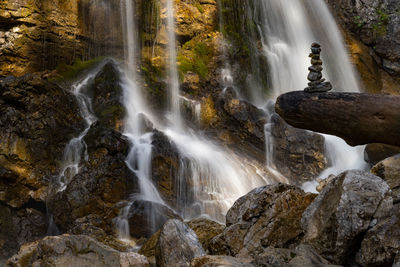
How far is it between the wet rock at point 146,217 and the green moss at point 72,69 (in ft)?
28.0

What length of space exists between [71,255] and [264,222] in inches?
117

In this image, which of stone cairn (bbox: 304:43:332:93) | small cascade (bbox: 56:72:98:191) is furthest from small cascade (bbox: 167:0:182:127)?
stone cairn (bbox: 304:43:332:93)

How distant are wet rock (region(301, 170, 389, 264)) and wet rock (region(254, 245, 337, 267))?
0.37ft


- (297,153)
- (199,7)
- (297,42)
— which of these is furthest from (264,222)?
(297,42)

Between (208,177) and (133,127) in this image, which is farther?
(133,127)

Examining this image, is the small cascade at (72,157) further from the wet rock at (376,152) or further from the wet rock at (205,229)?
the wet rock at (376,152)

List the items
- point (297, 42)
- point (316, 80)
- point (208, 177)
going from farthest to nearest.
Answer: point (297, 42), point (208, 177), point (316, 80)

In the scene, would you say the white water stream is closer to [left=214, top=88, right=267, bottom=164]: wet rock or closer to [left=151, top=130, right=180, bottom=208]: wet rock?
[left=151, top=130, right=180, bottom=208]: wet rock

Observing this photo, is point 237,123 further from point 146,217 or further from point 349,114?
point 349,114

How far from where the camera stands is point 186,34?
19.4 meters

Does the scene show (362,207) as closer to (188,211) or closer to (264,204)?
(264,204)

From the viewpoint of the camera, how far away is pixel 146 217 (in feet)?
34.7

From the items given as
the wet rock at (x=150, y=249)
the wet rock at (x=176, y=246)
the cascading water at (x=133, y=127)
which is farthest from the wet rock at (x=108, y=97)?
the wet rock at (x=176, y=246)

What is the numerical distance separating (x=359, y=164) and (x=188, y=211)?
24.6ft
